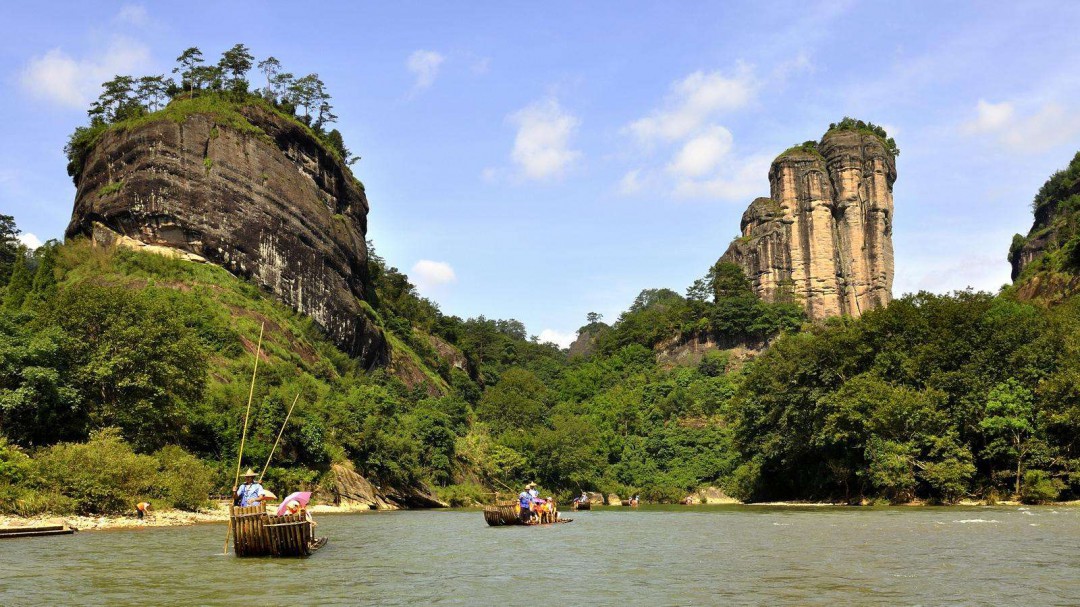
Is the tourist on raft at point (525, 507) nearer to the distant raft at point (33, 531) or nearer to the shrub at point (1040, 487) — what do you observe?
the distant raft at point (33, 531)

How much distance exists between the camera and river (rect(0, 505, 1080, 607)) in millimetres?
14758

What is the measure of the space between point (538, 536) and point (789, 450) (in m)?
30.0

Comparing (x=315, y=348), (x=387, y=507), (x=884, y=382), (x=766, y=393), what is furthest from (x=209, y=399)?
(x=884, y=382)

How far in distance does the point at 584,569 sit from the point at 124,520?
22400mm

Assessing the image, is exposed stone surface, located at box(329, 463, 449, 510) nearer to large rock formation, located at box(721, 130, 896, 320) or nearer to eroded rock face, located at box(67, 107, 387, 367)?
eroded rock face, located at box(67, 107, 387, 367)

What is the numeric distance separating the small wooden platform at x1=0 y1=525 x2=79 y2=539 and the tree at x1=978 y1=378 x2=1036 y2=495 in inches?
1628

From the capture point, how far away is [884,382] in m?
49.5

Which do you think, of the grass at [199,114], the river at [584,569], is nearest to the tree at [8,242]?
the grass at [199,114]

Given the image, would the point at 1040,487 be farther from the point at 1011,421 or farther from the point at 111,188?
the point at 111,188

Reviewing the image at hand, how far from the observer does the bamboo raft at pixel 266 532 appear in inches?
816

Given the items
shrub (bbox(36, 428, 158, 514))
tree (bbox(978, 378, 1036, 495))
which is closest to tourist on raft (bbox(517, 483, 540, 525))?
shrub (bbox(36, 428, 158, 514))

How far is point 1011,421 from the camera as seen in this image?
43969 millimetres

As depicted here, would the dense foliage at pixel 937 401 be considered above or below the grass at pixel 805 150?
below

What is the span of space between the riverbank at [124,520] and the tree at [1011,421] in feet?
125
